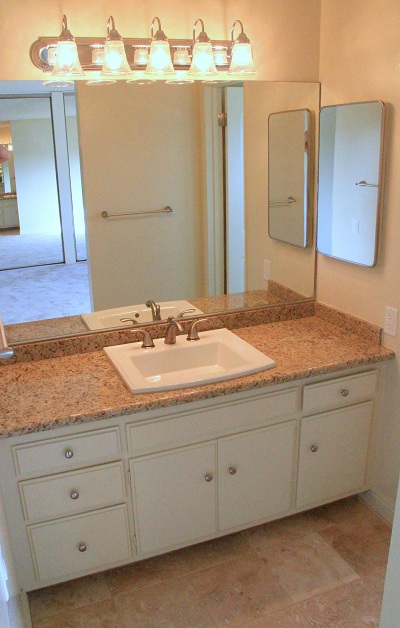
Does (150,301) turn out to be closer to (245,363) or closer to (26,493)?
(245,363)

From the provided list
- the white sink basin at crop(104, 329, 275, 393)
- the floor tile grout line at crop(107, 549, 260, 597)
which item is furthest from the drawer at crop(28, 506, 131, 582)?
the white sink basin at crop(104, 329, 275, 393)

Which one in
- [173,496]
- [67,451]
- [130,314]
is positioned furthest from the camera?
[130,314]

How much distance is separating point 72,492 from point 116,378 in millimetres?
425

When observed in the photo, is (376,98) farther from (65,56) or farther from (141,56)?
(65,56)

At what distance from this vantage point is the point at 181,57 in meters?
2.19

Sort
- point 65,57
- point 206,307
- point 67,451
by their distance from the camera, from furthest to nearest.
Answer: point 206,307
point 65,57
point 67,451

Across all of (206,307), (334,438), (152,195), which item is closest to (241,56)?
(152,195)

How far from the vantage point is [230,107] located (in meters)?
2.37

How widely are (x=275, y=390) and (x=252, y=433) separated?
19cm

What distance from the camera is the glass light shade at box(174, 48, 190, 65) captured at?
2.19 metres

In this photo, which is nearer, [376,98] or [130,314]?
[376,98]

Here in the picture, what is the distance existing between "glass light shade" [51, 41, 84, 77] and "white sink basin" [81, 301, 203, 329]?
0.94 meters

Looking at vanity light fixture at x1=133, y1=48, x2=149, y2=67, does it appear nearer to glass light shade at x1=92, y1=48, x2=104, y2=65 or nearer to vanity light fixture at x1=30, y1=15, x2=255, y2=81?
vanity light fixture at x1=30, y1=15, x2=255, y2=81

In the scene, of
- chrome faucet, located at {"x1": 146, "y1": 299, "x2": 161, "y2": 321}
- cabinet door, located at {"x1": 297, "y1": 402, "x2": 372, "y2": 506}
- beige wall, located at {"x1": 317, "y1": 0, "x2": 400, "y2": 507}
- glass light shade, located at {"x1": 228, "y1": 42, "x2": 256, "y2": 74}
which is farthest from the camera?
chrome faucet, located at {"x1": 146, "y1": 299, "x2": 161, "y2": 321}
